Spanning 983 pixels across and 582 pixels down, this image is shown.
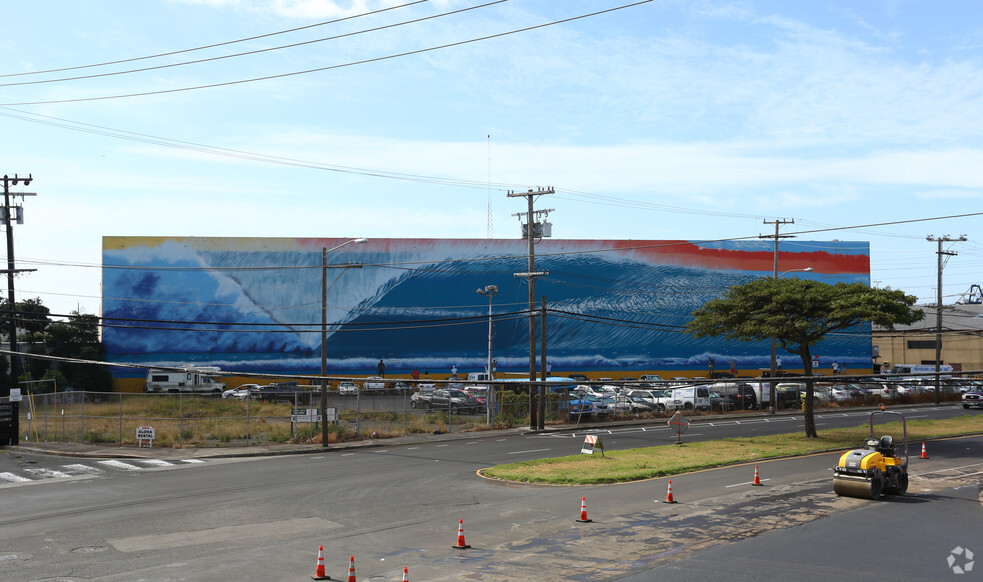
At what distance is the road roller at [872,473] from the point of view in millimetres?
20672

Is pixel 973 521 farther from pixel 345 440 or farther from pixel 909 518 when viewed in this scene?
pixel 345 440

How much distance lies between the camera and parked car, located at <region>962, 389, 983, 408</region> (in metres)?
56.2

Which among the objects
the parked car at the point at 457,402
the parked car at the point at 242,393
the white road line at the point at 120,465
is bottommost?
the parked car at the point at 242,393

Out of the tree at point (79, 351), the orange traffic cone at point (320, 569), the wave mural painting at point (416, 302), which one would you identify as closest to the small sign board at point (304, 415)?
the orange traffic cone at point (320, 569)

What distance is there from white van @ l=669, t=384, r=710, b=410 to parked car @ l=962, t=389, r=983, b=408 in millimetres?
18623

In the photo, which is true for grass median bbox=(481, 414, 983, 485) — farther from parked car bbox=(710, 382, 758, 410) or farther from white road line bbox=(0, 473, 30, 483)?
white road line bbox=(0, 473, 30, 483)

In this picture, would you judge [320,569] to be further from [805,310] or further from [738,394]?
[738,394]

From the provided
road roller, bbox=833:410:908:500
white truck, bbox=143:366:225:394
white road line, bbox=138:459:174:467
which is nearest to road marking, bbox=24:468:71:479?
white road line, bbox=138:459:174:467

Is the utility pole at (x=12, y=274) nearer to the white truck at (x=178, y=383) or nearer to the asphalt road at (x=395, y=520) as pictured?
the asphalt road at (x=395, y=520)

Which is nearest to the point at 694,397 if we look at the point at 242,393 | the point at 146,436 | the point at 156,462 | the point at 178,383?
the point at 242,393

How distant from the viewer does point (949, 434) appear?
38.2m

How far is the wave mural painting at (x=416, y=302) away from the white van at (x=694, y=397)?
1992 centimetres

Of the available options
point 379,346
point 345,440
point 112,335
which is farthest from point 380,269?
point 345,440

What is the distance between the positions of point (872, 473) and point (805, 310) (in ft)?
48.7
